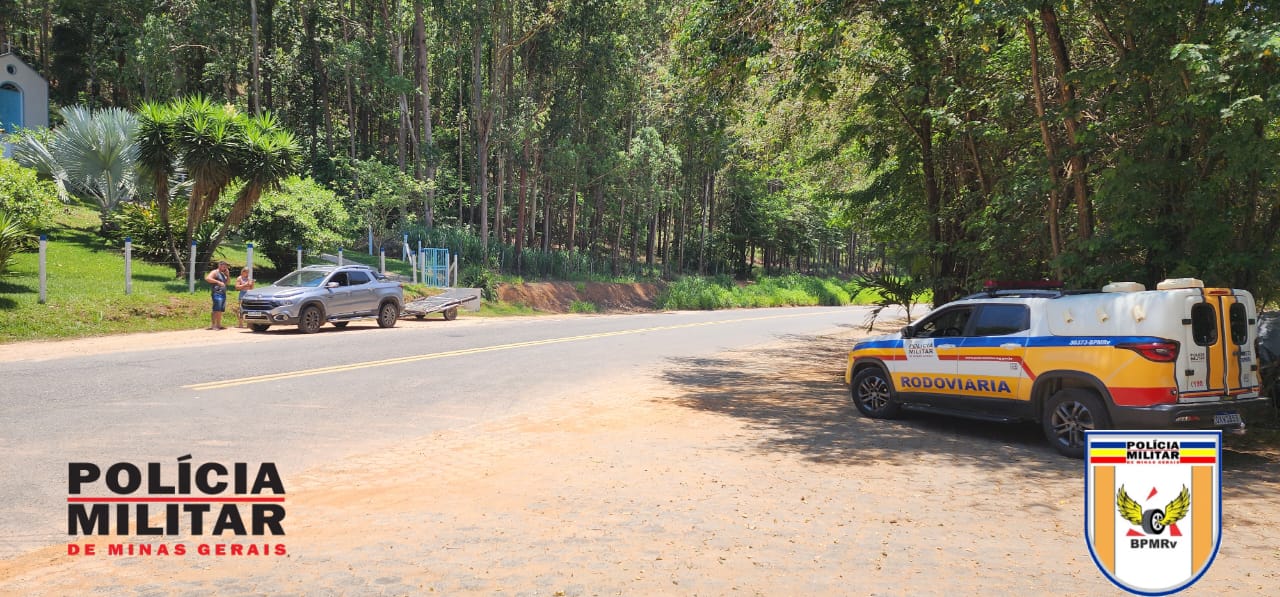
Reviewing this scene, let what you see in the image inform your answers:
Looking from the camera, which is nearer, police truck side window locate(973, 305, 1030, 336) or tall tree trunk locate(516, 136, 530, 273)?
police truck side window locate(973, 305, 1030, 336)

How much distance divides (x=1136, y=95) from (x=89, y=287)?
73.5 ft

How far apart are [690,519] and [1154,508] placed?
122 inches

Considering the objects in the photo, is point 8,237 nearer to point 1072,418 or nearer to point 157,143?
point 157,143

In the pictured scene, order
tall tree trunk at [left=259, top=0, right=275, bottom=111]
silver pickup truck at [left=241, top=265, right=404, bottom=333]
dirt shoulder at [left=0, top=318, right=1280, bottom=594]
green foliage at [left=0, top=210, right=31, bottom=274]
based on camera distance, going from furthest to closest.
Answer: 1. tall tree trunk at [left=259, top=0, right=275, bottom=111]
2. silver pickup truck at [left=241, top=265, right=404, bottom=333]
3. green foliage at [left=0, top=210, right=31, bottom=274]
4. dirt shoulder at [left=0, top=318, right=1280, bottom=594]

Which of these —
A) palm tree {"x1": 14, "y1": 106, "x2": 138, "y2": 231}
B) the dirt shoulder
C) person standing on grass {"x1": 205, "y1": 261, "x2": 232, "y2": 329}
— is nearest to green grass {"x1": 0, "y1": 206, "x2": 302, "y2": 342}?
person standing on grass {"x1": 205, "y1": 261, "x2": 232, "y2": 329}

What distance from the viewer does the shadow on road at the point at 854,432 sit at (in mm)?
8172

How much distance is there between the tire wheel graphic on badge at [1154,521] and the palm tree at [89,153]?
2954 centimetres

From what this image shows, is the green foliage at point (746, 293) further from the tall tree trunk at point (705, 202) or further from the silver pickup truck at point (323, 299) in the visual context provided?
the silver pickup truck at point (323, 299)

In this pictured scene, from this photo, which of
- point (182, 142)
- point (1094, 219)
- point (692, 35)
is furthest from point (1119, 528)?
point (182, 142)

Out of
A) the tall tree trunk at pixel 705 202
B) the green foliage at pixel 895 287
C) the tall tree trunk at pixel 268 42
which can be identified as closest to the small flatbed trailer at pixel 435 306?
the green foliage at pixel 895 287

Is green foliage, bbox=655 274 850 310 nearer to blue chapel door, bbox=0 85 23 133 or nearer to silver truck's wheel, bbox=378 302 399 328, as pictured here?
silver truck's wheel, bbox=378 302 399 328

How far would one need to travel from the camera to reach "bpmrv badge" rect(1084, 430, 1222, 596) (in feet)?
11.9

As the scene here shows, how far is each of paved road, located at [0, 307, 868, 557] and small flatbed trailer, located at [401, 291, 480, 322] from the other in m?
5.33

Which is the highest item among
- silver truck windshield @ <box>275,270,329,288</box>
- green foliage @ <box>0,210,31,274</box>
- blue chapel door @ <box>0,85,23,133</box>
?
blue chapel door @ <box>0,85,23,133</box>
